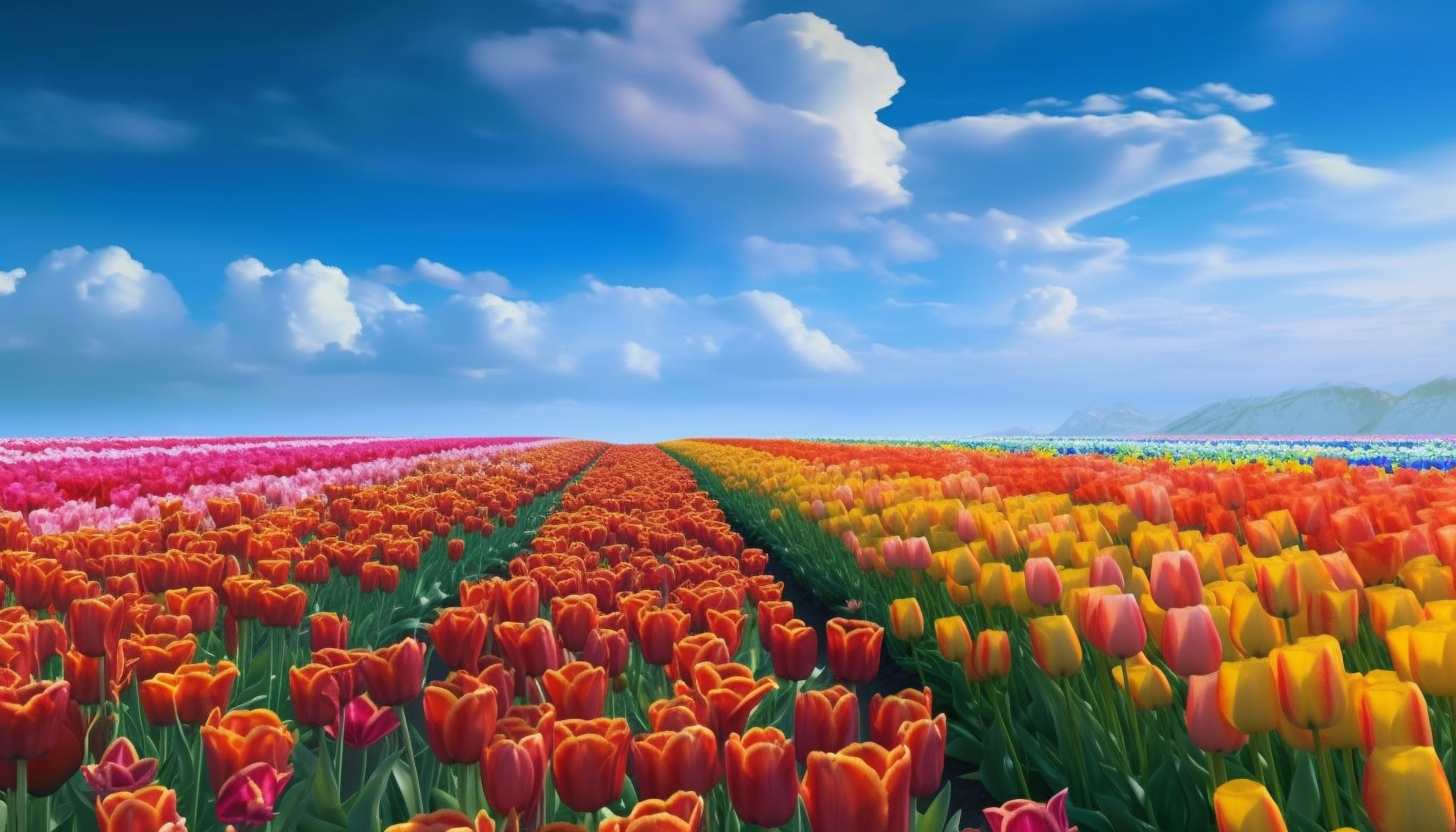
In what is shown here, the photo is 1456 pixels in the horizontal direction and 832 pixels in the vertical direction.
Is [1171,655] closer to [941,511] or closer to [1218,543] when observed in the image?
[1218,543]

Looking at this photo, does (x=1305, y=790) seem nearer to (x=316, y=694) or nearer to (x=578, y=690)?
(x=578, y=690)

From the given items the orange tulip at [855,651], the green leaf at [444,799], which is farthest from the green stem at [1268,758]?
the green leaf at [444,799]

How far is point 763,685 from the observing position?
1.96 meters

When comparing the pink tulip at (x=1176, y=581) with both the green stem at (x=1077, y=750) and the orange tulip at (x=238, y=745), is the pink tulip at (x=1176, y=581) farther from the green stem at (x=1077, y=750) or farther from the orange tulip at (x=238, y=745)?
the orange tulip at (x=238, y=745)

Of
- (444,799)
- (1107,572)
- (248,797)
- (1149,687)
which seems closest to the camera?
(248,797)

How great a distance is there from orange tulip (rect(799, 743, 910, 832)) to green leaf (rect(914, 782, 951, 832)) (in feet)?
2.01

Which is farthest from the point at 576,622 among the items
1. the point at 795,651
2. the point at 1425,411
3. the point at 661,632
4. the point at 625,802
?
the point at 1425,411

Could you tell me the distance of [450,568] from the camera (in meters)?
8.02

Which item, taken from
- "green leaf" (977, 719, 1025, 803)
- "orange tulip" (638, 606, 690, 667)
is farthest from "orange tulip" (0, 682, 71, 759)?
"green leaf" (977, 719, 1025, 803)

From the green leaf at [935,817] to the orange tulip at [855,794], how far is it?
61 cm

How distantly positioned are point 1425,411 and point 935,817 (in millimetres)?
121150

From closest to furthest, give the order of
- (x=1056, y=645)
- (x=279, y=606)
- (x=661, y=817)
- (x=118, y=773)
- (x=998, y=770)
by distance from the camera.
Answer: (x=661, y=817) → (x=118, y=773) → (x=1056, y=645) → (x=998, y=770) → (x=279, y=606)

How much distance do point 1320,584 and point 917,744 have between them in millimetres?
1573

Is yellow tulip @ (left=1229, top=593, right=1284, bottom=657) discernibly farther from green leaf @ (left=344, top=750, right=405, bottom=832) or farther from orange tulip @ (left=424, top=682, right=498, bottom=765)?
Answer: green leaf @ (left=344, top=750, right=405, bottom=832)
